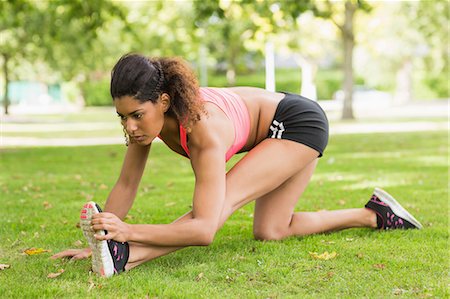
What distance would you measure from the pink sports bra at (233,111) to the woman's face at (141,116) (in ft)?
0.78

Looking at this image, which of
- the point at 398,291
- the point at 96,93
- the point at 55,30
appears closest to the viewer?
the point at 398,291

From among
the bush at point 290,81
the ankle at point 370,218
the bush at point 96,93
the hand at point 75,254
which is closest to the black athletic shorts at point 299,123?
the ankle at point 370,218

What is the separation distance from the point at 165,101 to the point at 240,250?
1212 millimetres

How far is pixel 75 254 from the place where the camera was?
451 cm

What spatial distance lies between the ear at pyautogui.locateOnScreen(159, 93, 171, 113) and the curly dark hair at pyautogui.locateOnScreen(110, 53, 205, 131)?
0.02m

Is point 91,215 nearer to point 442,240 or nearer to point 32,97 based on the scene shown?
point 442,240

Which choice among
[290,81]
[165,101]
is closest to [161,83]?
[165,101]

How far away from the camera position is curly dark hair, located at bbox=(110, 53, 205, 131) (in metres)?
3.83

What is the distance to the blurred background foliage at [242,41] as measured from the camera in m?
20.9

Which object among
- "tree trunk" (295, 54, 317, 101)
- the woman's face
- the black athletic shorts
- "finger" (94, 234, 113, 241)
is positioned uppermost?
the woman's face

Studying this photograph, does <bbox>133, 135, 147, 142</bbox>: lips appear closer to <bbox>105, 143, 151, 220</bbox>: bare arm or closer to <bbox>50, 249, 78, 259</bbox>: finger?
<bbox>105, 143, 151, 220</bbox>: bare arm

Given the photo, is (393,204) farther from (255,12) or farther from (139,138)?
(255,12)

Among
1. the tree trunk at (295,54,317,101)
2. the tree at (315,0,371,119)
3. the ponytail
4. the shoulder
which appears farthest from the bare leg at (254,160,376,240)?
the tree trunk at (295,54,317,101)

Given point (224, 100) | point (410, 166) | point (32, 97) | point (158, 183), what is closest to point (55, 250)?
point (224, 100)
